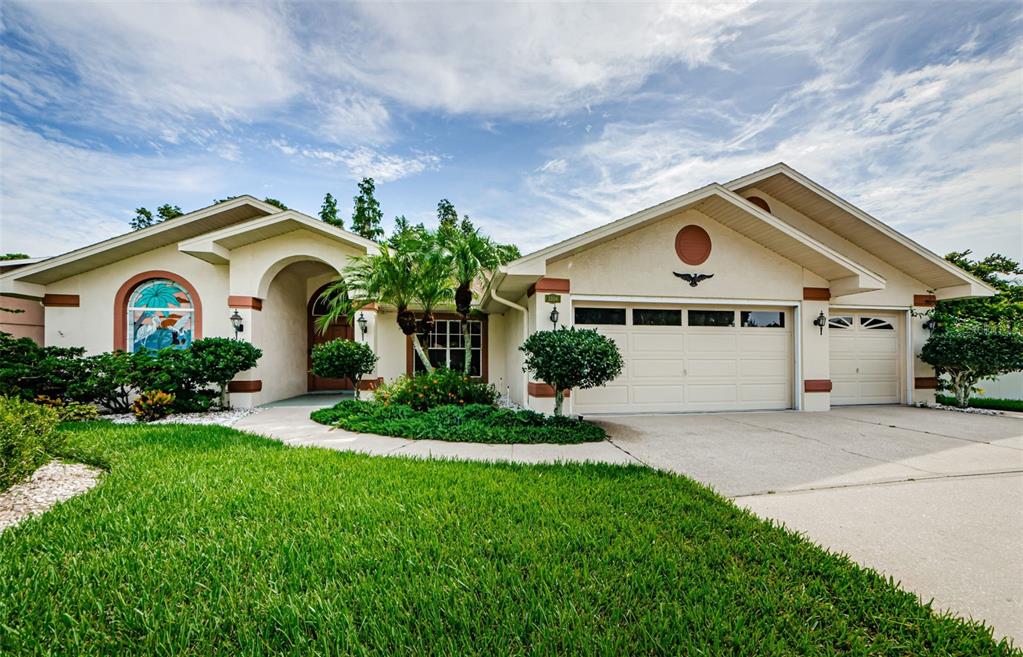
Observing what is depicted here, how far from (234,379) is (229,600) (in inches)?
345

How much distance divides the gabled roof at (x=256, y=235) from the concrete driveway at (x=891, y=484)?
723 cm

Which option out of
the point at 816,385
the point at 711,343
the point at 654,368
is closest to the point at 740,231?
the point at 711,343

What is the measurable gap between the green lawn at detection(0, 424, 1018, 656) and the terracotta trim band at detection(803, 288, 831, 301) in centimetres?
767

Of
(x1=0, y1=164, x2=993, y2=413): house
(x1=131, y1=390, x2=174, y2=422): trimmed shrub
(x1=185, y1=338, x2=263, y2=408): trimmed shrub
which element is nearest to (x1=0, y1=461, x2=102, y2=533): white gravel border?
(x1=131, y1=390, x2=174, y2=422): trimmed shrub

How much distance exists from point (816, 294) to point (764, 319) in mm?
1295

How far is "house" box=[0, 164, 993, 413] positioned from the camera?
8.30 meters

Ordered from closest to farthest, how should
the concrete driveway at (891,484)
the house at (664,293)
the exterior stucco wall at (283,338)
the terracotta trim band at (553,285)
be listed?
the concrete driveway at (891,484) → the terracotta trim band at (553,285) → the house at (664,293) → the exterior stucco wall at (283,338)

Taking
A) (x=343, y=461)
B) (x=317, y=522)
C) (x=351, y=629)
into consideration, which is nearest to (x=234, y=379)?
(x=343, y=461)

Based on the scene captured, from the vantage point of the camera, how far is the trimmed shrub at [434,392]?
8203mm

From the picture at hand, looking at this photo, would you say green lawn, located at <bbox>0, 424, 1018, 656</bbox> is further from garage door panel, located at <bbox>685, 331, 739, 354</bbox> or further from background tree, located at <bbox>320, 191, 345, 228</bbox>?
background tree, located at <bbox>320, 191, 345, 228</bbox>

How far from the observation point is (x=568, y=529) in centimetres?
288

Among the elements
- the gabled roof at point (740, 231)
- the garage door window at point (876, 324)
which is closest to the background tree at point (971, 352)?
the garage door window at point (876, 324)

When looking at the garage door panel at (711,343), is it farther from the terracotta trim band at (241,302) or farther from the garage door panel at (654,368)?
the terracotta trim band at (241,302)

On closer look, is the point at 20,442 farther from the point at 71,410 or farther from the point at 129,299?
the point at 129,299
